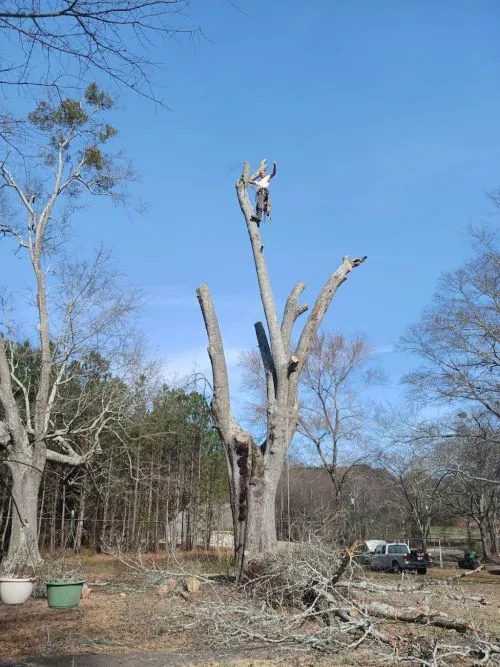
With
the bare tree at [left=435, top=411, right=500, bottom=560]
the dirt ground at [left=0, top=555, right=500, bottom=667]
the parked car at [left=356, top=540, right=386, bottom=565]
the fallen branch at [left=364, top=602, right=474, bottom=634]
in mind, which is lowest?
the dirt ground at [left=0, top=555, right=500, bottom=667]

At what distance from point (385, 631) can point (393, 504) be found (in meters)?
33.8

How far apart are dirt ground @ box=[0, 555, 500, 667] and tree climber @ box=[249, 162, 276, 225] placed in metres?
6.95

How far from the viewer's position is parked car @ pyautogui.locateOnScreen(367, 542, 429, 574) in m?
23.8

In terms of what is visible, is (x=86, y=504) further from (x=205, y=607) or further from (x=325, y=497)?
(x=325, y=497)

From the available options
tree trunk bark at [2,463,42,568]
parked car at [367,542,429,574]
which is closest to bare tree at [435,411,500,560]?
parked car at [367,542,429,574]

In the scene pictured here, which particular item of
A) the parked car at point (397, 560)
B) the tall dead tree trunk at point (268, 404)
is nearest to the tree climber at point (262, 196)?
the tall dead tree trunk at point (268, 404)

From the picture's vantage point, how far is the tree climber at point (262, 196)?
12.5 metres

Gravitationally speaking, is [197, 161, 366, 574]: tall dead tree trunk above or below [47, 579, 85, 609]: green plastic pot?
above

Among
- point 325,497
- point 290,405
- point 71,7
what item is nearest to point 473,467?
A: point 325,497

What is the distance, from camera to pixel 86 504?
22000 mm

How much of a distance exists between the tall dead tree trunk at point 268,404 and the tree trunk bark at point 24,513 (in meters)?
4.73

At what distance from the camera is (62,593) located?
29.8ft

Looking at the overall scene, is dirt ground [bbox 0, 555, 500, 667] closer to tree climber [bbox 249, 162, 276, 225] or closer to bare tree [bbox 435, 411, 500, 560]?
tree climber [bbox 249, 162, 276, 225]

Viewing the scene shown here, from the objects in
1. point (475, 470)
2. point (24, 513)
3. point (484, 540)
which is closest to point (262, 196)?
point (24, 513)
